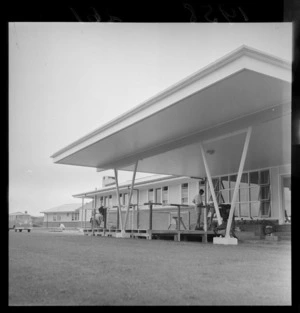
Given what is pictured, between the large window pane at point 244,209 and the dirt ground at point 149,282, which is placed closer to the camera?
the dirt ground at point 149,282

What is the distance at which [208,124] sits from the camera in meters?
10.1

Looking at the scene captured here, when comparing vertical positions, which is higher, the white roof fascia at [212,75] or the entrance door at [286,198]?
the white roof fascia at [212,75]

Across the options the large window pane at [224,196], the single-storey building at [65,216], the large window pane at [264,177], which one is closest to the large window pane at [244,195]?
the large window pane at [224,196]

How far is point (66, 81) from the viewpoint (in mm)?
5633

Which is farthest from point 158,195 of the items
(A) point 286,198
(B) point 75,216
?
(B) point 75,216

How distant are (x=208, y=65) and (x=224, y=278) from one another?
3929 mm

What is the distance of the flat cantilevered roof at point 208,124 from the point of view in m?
6.78

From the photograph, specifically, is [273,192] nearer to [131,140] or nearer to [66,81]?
[131,140]

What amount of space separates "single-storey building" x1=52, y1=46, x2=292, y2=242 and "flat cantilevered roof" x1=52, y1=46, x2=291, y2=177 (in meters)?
0.02

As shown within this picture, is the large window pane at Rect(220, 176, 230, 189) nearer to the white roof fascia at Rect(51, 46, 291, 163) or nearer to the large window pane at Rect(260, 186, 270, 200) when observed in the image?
the large window pane at Rect(260, 186, 270, 200)

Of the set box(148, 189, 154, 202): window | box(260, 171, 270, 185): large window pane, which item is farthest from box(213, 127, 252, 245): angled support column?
box(148, 189, 154, 202): window

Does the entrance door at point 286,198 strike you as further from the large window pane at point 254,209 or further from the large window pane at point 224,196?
the large window pane at point 224,196

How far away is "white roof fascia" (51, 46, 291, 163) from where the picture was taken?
249 inches
